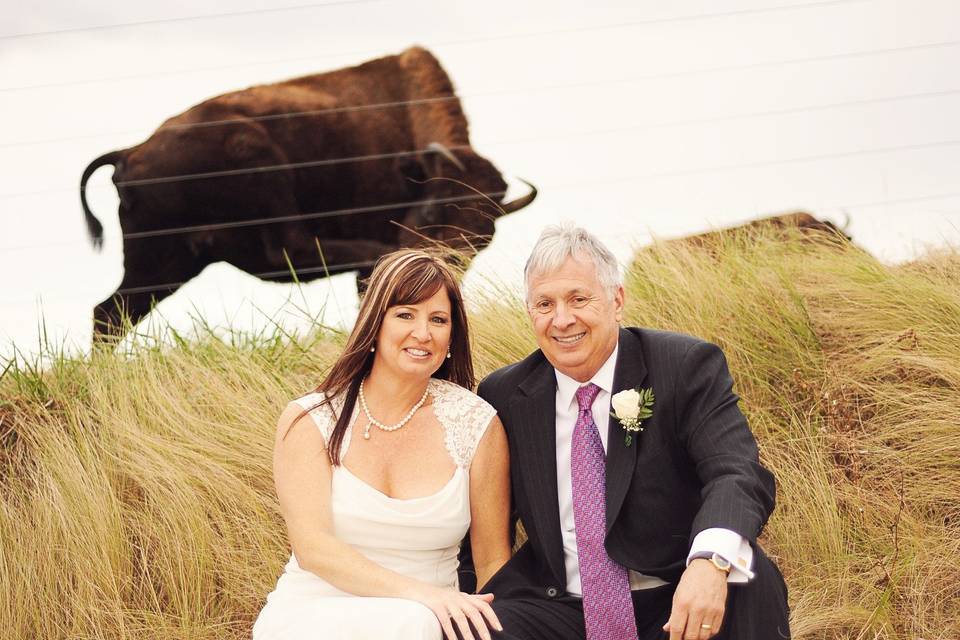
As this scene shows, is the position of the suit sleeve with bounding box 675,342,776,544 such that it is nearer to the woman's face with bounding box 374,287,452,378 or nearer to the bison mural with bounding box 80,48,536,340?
the woman's face with bounding box 374,287,452,378

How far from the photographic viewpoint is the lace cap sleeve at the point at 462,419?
312 centimetres

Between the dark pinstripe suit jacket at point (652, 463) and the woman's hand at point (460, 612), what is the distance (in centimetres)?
26

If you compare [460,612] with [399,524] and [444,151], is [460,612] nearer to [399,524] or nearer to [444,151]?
[399,524]

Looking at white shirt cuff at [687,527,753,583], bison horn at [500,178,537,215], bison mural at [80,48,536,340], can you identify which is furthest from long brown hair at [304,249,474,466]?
bison mural at [80,48,536,340]

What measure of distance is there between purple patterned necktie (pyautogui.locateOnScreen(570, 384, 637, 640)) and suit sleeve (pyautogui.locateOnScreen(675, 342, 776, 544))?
0.25 metres

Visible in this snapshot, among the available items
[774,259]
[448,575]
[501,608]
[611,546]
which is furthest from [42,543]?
[774,259]

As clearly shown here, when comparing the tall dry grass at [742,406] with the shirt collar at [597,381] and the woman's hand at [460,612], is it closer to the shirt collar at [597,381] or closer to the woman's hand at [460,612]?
the shirt collar at [597,381]

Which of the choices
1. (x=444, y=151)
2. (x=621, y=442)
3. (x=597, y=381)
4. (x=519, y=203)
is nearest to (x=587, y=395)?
(x=597, y=381)

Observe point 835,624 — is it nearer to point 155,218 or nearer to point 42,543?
point 42,543

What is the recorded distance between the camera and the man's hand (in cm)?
248

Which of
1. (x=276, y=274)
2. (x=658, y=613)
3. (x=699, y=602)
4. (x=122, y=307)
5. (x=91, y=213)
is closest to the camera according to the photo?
(x=699, y=602)

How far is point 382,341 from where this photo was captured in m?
3.12

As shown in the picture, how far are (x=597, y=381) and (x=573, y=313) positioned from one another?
0.24m

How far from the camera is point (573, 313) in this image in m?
2.95
